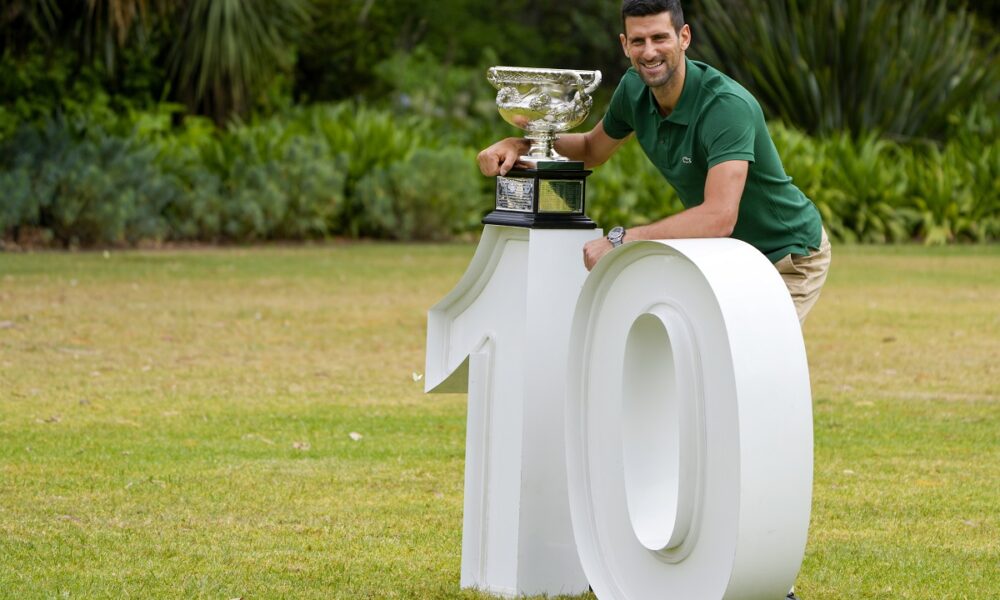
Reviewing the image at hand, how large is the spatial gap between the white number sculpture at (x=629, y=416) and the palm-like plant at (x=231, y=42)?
499 inches

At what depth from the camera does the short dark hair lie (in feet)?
14.2

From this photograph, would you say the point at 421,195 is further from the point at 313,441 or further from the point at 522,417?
the point at 522,417

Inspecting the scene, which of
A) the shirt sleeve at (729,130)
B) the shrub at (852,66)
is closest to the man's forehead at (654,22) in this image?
the shirt sleeve at (729,130)

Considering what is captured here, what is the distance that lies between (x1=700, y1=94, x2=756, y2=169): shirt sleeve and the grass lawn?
1441 mm

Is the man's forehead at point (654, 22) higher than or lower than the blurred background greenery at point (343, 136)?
higher

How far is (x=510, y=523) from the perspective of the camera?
15.2 feet

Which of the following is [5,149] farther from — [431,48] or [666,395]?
[431,48]

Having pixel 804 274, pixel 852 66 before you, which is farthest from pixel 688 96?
pixel 852 66

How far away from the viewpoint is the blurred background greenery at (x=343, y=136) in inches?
622

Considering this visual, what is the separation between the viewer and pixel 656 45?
4.34m

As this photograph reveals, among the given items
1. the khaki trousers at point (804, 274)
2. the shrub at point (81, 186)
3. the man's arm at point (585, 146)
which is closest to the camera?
the man's arm at point (585, 146)

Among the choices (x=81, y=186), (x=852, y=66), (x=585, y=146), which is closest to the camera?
(x=585, y=146)

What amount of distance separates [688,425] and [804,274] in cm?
119

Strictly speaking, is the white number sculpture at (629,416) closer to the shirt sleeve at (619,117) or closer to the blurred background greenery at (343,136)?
the shirt sleeve at (619,117)
